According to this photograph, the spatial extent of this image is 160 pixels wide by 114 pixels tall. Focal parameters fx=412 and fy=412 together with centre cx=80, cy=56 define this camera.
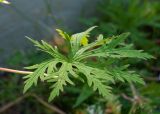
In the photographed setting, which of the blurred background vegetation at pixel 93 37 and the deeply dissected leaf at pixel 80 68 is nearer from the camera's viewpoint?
the deeply dissected leaf at pixel 80 68

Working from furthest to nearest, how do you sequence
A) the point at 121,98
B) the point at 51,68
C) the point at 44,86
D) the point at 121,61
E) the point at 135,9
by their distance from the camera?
the point at 135,9
the point at 44,86
the point at 121,98
the point at 121,61
the point at 51,68

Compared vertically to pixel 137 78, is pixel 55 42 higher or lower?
higher

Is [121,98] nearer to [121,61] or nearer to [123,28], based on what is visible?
[121,61]

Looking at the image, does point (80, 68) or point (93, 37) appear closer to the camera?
point (80, 68)

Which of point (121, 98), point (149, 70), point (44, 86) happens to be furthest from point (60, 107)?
point (149, 70)

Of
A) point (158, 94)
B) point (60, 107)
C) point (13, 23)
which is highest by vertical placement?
point (13, 23)

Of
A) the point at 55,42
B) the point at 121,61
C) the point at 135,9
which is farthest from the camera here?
the point at 135,9

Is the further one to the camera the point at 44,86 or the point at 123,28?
the point at 123,28

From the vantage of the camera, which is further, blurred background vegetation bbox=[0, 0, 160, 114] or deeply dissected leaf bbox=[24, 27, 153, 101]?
blurred background vegetation bbox=[0, 0, 160, 114]
